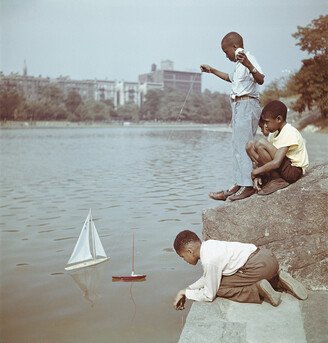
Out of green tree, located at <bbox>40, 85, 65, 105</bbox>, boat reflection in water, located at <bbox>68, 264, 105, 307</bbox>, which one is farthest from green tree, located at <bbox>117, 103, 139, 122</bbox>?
boat reflection in water, located at <bbox>68, 264, 105, 307</bbox>

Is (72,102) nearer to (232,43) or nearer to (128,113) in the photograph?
(128,113)

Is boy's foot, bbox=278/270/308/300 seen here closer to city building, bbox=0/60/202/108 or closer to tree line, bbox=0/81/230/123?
tree line, bbox=0/81/230/123

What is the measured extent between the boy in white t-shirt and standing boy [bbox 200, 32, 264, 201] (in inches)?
12.4

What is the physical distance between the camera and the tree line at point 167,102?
72.2ft

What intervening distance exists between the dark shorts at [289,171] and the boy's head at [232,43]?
3.68 feet

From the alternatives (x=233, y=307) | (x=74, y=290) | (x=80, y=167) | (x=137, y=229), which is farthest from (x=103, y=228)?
(x=80, y=167)

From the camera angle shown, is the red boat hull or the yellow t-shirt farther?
the red boat hull

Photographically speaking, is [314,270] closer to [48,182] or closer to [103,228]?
[103,228]

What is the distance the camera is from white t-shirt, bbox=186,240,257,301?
358cm

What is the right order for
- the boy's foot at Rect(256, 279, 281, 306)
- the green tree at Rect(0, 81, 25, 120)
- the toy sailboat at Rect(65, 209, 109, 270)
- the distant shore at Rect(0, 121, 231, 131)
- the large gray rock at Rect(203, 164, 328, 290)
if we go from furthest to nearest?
1. the distant shore at Rect(0, 121, 231, 131)
2. the green tree at Rect(0, 81, 25, 120)
3. the toy sailboat at Rect(65, 209, 109, 270)
4. the large gray rock at Rect(203, 164, 328, 290)
5. the boy's foot at Rect(256, 279, 281, 306)

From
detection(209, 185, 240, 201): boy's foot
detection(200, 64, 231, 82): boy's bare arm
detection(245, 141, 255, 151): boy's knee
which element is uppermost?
detection(200, 64, 231, 82): boy's bare arm

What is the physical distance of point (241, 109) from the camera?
4762mm

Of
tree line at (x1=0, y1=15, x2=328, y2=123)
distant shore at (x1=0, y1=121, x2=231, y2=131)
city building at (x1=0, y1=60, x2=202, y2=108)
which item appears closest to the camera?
tree line at (x1=0, y1=15, x2=328, y2=123)

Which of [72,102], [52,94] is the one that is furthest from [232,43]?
[72,102]
